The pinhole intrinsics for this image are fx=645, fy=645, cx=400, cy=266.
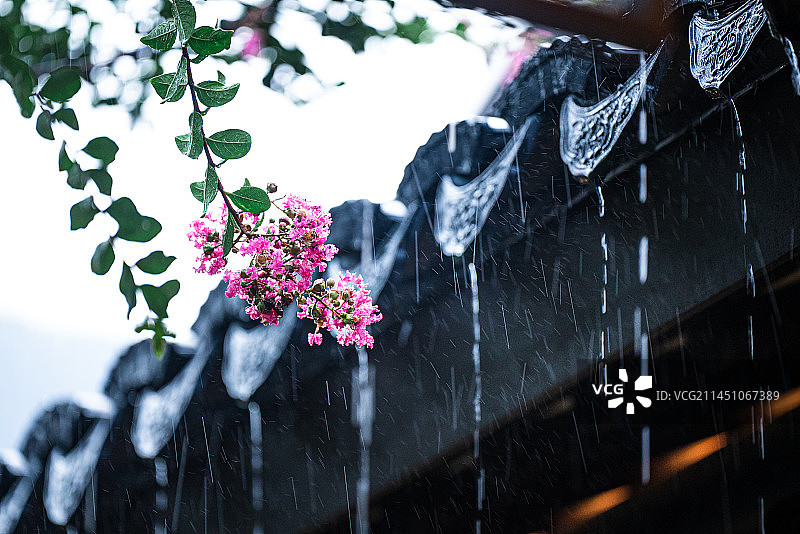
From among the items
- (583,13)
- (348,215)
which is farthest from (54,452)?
(583,13)

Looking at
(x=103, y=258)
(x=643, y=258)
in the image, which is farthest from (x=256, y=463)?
(x=103, y=258)

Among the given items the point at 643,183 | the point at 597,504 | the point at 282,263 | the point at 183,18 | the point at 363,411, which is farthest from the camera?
the point at 597,504

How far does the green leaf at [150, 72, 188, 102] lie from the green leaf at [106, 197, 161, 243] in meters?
0.09

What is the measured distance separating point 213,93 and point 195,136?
0.12 ft

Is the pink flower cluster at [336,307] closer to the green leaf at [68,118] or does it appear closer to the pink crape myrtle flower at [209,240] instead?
the pink crape myrtle flower at [209,240]

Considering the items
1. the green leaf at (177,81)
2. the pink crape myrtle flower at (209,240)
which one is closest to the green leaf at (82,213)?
the green leaf at (177,81)

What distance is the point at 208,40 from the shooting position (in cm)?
45

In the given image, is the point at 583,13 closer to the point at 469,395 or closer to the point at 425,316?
the point at 425,316

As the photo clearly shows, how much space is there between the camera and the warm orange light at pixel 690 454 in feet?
9.61

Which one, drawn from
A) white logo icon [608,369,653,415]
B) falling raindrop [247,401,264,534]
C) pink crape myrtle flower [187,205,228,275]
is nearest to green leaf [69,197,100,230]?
pink crape myrtle flower [187,205,228,275]

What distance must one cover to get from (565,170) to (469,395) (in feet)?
2.76

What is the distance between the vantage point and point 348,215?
188 cm

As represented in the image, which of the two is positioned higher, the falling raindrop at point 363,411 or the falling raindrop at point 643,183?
the falling raindrop at point 643,183

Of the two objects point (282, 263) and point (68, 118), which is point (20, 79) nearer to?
point (68, 118)
